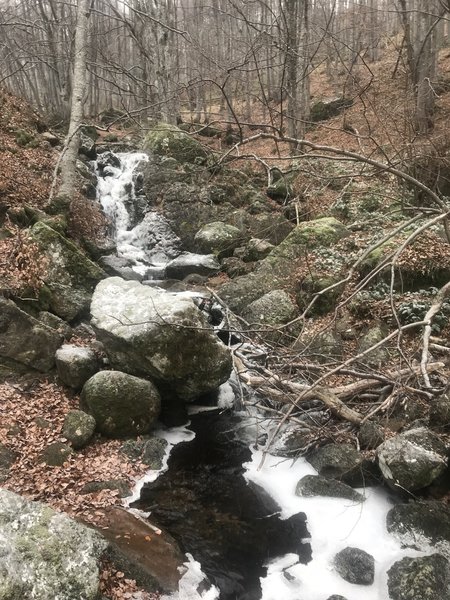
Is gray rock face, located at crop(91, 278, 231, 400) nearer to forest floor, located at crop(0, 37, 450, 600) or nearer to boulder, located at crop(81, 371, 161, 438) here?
boulder, located at crop(81, 371, 161, 438)

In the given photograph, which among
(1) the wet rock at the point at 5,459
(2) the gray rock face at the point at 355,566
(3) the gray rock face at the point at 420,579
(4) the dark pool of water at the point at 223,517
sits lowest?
(4) the dark pool of water at the point at 223,517

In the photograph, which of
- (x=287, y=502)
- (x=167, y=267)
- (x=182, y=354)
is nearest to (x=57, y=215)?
(x=167, y=267)

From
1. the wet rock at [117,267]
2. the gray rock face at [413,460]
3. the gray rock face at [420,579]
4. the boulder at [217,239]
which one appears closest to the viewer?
the gray rock face at [420,579]

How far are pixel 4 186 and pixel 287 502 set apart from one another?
8710 mm

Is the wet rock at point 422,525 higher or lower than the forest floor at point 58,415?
lower

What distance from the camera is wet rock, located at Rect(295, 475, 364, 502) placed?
18.3 ft

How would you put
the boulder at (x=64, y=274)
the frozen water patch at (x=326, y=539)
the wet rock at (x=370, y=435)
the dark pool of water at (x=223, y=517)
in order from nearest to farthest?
the frozen water patch at (x=326, y=539)
the dark pool of water at (x=223, y=517)
the wet rock at (x=370, y=435)
the boulder at (x=64, y=274)

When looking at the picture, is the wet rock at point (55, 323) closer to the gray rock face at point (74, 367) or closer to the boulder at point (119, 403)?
the gray rock face at point (74, 367)

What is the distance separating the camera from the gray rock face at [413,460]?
16.7 ft

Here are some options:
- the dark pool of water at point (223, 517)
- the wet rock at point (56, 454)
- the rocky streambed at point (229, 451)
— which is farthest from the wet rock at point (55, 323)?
the dark pool of water at point (223, 517)

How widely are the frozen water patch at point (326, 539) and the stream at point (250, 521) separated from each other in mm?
10

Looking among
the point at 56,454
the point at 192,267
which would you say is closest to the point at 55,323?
the point at 56,454

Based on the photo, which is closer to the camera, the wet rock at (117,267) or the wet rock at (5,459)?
the wet rock at (5,459)

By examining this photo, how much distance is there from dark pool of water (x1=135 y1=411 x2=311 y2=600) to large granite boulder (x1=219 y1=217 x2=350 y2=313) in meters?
4.05
